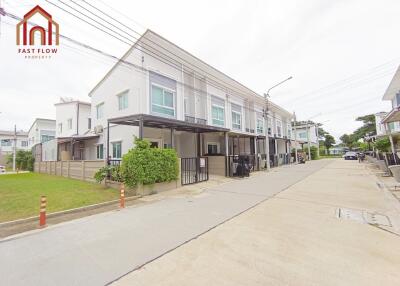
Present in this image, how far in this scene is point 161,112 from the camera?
46.3 feet

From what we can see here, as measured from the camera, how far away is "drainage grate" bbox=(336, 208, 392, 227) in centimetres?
517

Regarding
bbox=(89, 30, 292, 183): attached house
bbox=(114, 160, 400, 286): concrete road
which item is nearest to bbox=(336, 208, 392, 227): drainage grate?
bbox=(114, 160, 400, 286): concrete road

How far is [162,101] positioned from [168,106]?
64cm

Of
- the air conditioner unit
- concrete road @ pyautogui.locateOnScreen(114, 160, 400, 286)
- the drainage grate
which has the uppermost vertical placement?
the air conditioner unit

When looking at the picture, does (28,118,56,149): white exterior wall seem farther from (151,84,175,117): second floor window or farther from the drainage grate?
the drainage grate

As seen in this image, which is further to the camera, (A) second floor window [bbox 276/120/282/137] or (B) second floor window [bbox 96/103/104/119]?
(A) second floor window [bbox 276/120/282/137]

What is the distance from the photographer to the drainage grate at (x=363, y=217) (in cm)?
517

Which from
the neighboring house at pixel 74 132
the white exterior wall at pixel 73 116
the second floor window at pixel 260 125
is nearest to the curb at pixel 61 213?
the neighboring house at pixel 74 132

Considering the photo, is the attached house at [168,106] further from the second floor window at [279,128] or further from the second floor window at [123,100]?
the second floor window at [279,128]

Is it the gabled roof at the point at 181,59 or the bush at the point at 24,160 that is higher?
the gabled roof at the point at 181,59

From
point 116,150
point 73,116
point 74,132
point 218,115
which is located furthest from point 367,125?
point 73,116

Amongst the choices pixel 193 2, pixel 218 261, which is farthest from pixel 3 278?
pixel 193 2

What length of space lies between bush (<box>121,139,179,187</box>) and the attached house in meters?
1.71

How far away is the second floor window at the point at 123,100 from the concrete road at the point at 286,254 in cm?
1262
